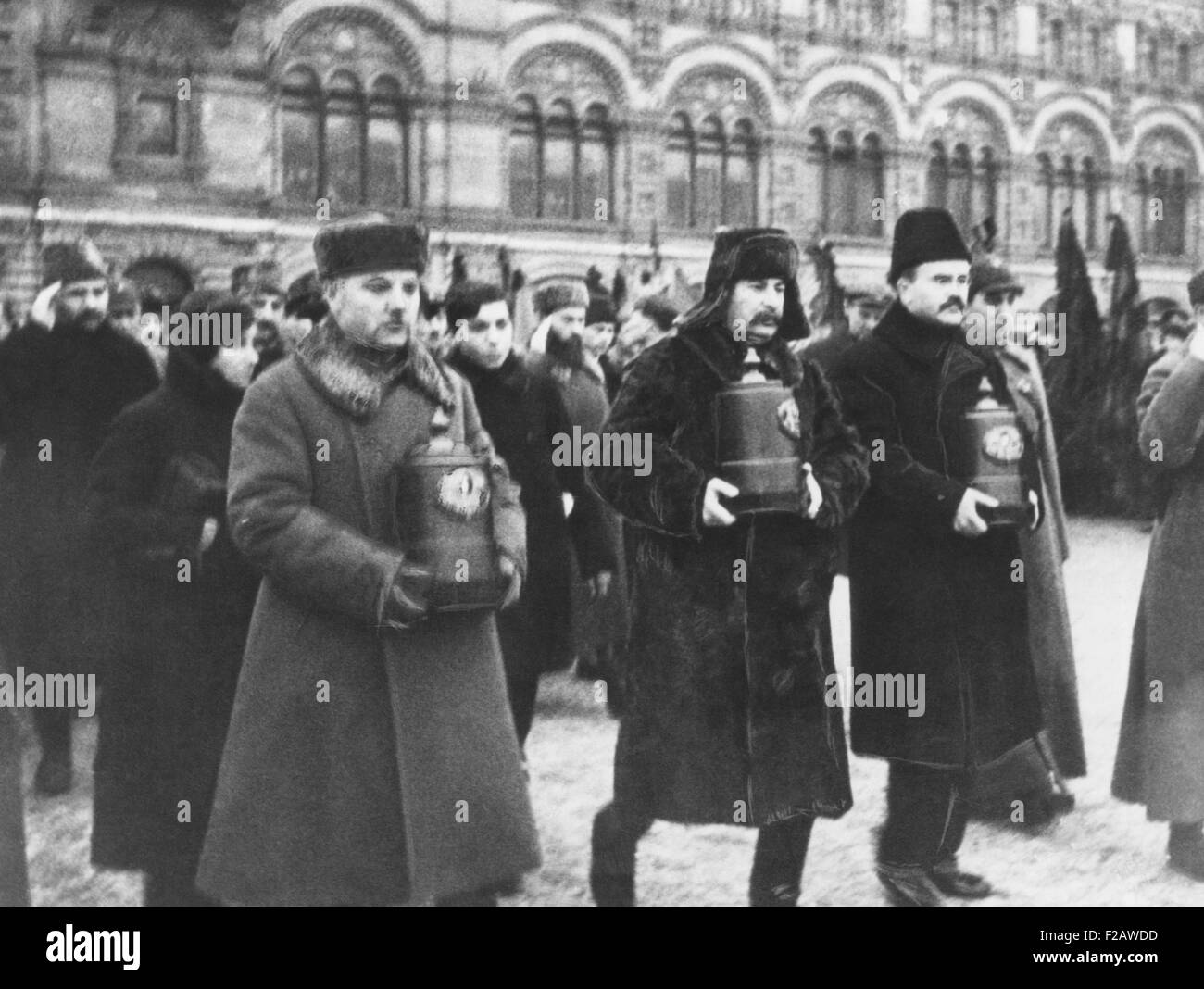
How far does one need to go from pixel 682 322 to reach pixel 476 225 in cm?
125

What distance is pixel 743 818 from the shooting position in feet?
10.7

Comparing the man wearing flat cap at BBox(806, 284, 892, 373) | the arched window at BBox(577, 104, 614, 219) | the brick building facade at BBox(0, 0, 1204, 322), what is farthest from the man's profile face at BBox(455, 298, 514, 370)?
the man wearing flat cap at BBox(806, 284, 892, 373)

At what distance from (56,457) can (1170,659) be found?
11.2 feet

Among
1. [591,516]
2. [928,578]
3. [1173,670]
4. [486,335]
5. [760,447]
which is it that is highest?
[486,335]

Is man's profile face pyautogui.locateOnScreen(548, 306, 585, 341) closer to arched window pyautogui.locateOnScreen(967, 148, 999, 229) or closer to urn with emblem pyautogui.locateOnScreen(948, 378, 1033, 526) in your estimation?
urn with emblem pyautogui.locateOnScreen(948, 378, 1033, 526)

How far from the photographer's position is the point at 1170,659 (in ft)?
13.6

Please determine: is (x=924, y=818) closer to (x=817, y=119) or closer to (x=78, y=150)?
(x=817, y=119)

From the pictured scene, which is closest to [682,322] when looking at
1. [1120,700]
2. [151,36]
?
[151,36]

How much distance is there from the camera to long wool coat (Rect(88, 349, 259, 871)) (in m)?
3.38

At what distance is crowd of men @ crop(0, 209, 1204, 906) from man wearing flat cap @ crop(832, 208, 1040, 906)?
0.01 metres

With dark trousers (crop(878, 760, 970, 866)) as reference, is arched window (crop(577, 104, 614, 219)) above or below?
above

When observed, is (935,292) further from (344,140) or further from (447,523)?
(344,140)

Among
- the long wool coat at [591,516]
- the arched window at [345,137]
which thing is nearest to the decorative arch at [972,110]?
the long wool coat at [591,516]

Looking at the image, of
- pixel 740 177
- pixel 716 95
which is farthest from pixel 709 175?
pixel 716 95
